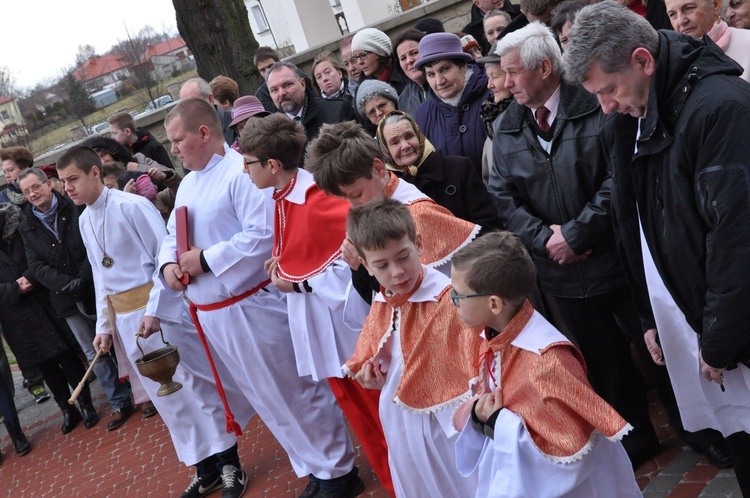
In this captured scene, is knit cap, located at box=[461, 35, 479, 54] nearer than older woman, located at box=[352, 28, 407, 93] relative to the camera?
Yes

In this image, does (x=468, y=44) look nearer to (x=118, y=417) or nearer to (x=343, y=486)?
(x=343, y=486)

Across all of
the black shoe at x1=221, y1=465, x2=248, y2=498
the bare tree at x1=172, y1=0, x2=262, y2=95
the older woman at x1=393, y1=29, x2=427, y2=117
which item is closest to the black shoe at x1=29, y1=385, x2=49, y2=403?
the bare tree at x1=172, y1=0, x2=262, y2=95

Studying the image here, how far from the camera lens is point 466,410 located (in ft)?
10.3

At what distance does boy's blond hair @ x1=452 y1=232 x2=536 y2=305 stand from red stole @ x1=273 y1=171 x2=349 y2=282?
4.90 ft

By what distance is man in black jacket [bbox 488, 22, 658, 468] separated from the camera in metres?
3.86

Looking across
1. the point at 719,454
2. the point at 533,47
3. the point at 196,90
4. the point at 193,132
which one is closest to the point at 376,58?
the point at 196,90

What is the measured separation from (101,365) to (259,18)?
3638cm

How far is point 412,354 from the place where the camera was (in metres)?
3.39

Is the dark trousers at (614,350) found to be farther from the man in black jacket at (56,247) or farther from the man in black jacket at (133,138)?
the man in black jacket at (133,138)

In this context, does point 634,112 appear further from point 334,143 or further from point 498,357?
point 334,143

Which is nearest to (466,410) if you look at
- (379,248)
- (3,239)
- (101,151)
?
(379,248)

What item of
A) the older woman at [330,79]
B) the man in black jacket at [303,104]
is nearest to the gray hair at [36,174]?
the man in black jacket at [303,104]

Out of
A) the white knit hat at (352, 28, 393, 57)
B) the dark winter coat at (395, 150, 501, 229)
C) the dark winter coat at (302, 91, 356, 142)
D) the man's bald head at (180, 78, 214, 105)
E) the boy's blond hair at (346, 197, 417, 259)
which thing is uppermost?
the man's bald head at (180, 78, 214, 105)

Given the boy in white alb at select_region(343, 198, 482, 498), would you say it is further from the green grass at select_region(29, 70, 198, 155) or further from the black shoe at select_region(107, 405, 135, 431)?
the green grass at select_region(29, 70, 198, 155)
